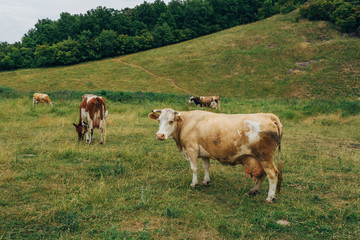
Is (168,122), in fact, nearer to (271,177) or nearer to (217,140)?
(217,140)

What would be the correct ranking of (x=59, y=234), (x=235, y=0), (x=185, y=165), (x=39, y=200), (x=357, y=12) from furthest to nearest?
(x=235, y=0), (x=357, y=12), (x=185, y=165), (x=39, y=200), (x=59, y=234)

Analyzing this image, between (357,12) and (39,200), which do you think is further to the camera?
(357,12)

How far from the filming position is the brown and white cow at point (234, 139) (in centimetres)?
517

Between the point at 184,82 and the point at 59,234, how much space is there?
39.7 metres

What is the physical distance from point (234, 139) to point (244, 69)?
42.2m

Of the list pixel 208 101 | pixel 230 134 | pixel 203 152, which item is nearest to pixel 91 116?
pixel 203 152

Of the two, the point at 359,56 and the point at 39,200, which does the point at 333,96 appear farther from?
the point at 39,200

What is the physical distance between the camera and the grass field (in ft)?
13.0

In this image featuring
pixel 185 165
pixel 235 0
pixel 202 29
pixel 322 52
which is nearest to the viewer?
pixel 185 165

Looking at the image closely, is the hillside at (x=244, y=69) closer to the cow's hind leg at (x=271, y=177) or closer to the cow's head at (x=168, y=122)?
the cow's head at (x=168, y=122)

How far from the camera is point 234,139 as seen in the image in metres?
5.32

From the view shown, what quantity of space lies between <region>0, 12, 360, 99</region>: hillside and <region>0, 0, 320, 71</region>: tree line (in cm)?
752

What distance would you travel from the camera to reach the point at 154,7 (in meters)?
82.7

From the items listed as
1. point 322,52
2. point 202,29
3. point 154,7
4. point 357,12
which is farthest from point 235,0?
point 322,52
